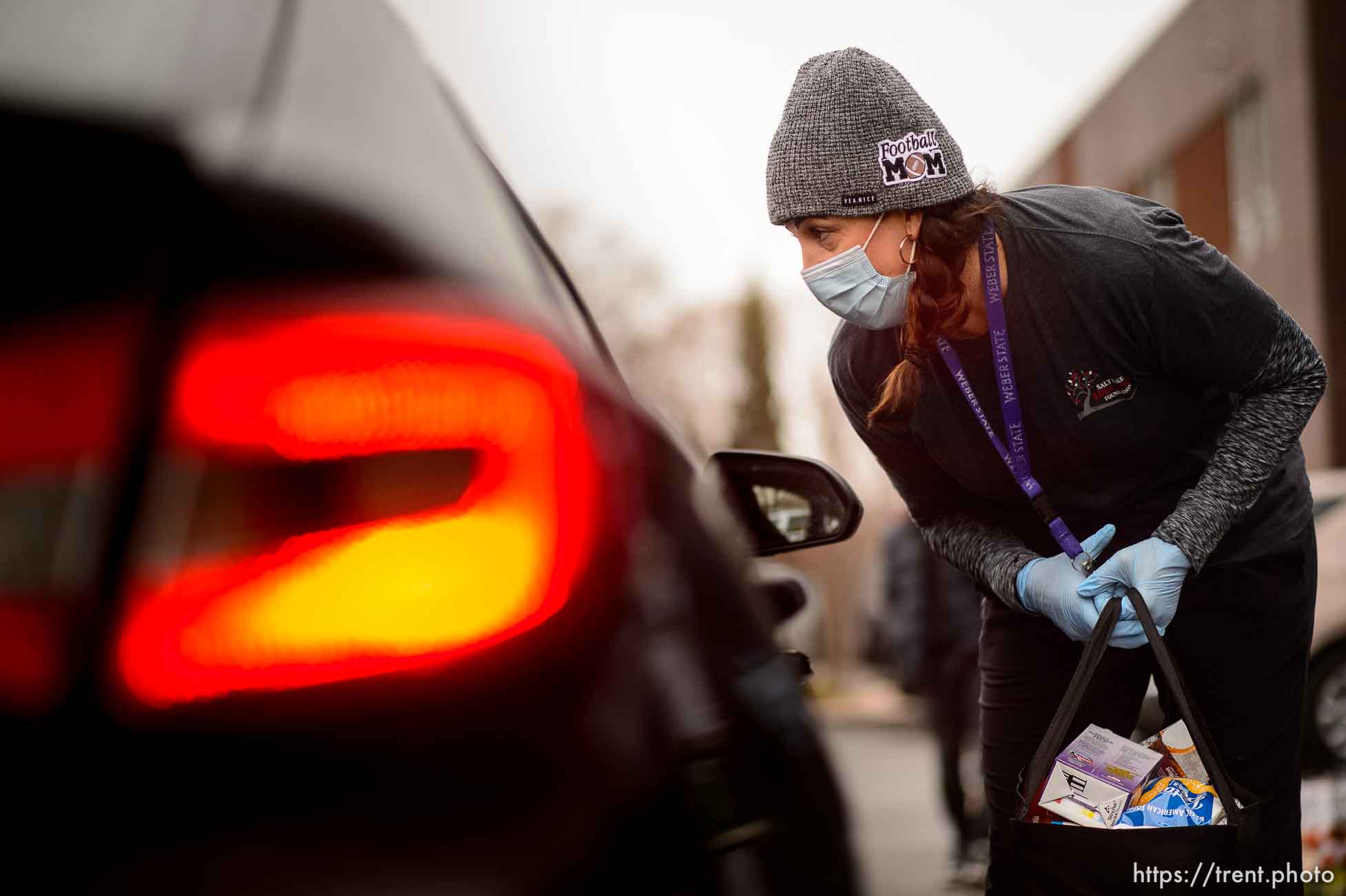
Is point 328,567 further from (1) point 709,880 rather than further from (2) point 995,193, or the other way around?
(2) point 995,193

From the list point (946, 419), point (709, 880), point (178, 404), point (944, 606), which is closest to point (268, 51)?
point (178, 404)

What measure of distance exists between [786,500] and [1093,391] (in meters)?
0.50

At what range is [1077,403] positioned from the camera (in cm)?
201

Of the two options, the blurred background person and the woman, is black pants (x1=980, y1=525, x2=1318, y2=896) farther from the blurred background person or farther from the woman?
the blurred background person

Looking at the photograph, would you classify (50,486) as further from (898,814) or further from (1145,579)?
(898,814)

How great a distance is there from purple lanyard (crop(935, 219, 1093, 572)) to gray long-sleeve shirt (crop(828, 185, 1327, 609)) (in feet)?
0.07

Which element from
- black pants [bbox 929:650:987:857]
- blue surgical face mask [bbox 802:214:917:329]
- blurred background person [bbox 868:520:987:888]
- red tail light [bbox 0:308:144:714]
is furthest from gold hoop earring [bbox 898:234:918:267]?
black pants [bbox 929:650:987:857]

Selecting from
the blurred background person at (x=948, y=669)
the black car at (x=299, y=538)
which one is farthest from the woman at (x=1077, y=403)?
the blurred background person at (x=948, y=669)

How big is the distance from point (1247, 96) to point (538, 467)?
Answer: 20.2 m

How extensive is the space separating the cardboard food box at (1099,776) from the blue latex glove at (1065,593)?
0.15 m

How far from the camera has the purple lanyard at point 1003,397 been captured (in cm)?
200

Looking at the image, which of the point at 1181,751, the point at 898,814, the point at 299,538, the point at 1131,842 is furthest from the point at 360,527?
the point at 898,814

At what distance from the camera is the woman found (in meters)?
1.97

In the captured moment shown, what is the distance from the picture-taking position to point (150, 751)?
0.70 meters
